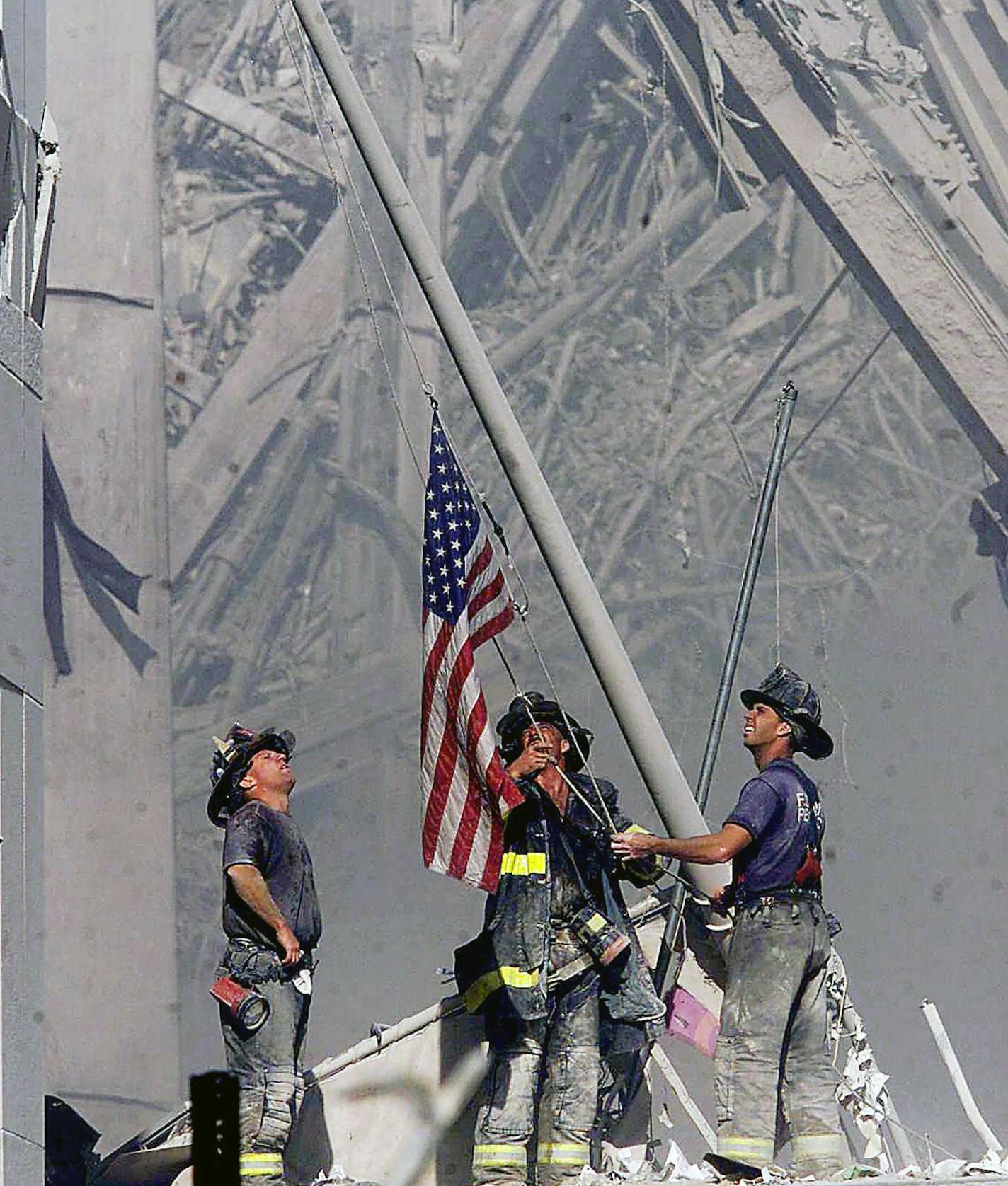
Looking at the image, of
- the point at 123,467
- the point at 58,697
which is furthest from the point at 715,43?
the point at 58,697

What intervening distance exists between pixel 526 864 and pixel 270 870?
3.22 ft

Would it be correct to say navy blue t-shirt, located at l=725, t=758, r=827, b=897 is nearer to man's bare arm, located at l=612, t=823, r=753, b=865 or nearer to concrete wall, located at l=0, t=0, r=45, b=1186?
man's bare arm, located at l=612, t=823, r=753, b=865

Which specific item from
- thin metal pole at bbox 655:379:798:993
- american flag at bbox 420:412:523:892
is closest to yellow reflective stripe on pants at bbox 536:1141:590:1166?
american flag at bbox 420:412:523:892

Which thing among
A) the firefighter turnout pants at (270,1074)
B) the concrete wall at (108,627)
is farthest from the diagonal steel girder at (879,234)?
the firefighter turnout pants at (270,1074)

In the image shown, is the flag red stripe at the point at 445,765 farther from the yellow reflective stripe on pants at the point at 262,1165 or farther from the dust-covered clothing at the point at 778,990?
the yellow reflective stripe on pants at the point at 262,1165

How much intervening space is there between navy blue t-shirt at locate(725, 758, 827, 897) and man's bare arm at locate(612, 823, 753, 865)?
0.13 metres

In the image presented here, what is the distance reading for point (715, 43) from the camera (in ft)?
58.3

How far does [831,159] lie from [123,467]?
21.8 ft

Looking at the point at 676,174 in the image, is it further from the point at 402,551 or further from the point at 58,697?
the point at 58,697

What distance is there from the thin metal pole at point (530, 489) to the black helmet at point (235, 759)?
1.58 metres

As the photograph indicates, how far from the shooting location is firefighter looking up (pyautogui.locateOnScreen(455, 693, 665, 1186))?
775 cm

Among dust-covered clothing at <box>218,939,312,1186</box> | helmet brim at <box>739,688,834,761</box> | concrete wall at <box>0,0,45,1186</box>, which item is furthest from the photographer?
helmet brim at <box>739,688,834,761</box>

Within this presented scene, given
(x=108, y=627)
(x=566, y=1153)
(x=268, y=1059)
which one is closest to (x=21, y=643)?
(x=268, y=1059)

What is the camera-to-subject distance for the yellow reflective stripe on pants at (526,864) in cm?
796
